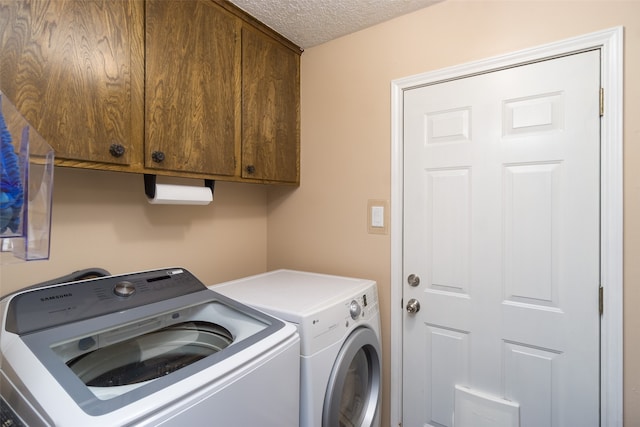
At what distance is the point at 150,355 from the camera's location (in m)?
1.00

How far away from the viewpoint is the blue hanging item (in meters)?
0.64

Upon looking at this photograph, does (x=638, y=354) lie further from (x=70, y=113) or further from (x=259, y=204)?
(x=70, y=113)

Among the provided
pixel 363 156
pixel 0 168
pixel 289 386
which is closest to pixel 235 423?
pixel 289 386

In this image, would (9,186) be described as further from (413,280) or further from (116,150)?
(413,280)

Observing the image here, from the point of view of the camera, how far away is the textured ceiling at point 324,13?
1.56 meters

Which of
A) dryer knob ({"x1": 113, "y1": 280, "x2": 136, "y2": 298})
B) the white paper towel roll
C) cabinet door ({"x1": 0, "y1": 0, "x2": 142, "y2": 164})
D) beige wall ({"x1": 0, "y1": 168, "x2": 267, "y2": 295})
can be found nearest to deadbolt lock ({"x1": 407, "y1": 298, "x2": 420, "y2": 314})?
beige wall ({"x1": 0, "y1": 168, "x2": 267, "y2": 295})

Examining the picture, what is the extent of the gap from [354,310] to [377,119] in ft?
3.41

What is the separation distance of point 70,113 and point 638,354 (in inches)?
86.6

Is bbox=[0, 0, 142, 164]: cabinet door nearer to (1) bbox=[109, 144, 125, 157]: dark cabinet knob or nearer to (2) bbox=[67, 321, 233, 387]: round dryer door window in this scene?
(1) bbox=[109, 144, 125, 157]: dark cabinet knob

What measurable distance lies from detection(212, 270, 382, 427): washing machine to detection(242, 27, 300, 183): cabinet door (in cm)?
63

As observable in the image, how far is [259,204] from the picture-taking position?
7.25 feet

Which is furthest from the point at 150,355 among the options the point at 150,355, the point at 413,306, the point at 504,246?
the point at 504,246

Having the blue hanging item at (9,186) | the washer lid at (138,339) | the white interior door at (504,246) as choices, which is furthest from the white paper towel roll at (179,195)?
the white interior door at (504,246)

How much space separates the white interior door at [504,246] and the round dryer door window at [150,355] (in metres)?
1.05
